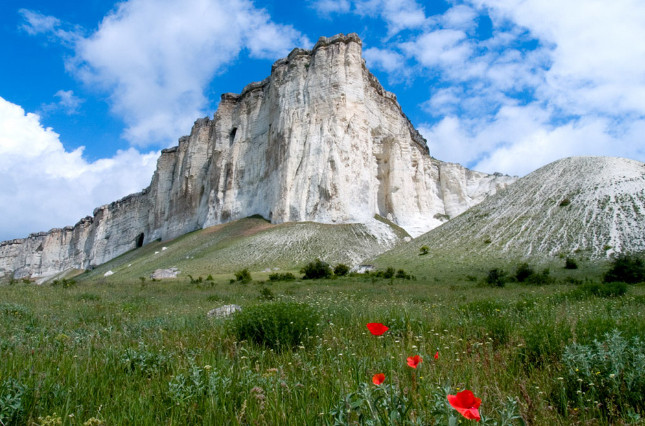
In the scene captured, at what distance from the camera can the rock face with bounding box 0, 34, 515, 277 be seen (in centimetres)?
5981

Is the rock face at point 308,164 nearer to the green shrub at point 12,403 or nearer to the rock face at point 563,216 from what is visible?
the rock face at point 563,216

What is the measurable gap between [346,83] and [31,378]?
63963 millimetres

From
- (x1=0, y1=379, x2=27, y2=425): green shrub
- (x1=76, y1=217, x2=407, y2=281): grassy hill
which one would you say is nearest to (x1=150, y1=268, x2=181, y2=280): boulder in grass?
(x1=76, y1=217, x2=407, y2=281): grassy hill

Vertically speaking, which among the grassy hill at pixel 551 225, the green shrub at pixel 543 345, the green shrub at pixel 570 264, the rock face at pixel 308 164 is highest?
the rock face at pixel 308 164

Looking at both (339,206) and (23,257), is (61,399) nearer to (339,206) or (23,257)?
(339,206)

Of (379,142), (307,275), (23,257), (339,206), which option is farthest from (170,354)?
(23,257)

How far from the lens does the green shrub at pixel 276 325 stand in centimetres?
547

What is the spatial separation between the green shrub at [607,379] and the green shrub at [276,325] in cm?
298

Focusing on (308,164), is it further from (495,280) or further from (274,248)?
(495,280)

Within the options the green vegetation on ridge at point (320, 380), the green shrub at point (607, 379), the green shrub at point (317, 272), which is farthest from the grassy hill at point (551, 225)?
the green shrub at point (607, 379)

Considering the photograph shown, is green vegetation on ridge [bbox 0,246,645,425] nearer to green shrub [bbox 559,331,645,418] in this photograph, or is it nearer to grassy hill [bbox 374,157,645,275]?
green shrub [bbox 559,331,645,418]

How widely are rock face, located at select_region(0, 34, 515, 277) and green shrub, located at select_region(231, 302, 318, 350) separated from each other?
50803mm

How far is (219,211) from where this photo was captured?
7269cm

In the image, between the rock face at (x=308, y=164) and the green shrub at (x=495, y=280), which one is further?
the rock face at (x=308, y=164)
